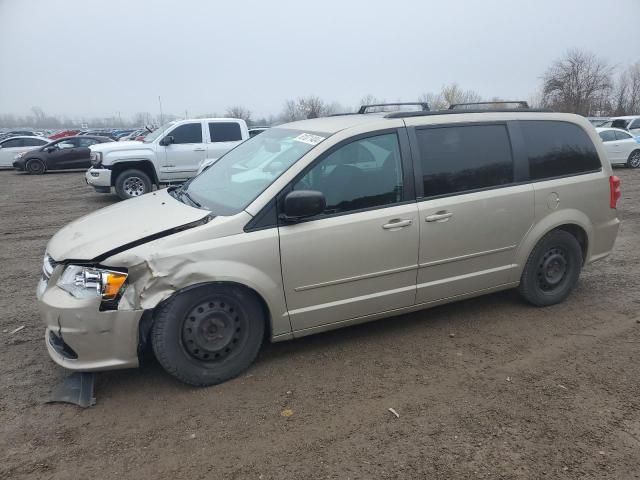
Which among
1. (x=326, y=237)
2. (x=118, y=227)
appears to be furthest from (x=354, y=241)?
(x=118, y=227)

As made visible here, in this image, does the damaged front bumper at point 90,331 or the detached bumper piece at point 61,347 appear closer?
the damaged front bumper at point 90,331

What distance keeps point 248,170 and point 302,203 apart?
0.91 m

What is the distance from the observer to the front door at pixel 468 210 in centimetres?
392

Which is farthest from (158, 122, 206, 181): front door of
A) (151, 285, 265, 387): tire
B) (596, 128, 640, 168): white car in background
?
(596, 128, 640, 168): white car in background

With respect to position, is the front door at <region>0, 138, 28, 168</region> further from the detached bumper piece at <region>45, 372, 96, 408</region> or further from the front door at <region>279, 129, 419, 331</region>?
the front door at <region>279, 129, 419, 331</region>

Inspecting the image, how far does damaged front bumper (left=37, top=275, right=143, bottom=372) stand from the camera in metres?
3.05

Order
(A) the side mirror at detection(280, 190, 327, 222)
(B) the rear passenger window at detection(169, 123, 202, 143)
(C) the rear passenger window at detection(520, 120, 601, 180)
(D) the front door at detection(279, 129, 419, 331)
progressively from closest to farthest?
(A) the side mirror at detection(280, 190, 327, 222), (D) the front door at detection(279, 129, 419, 331), (C) the rear passenger window at detection(520, 120, 601, 180), (B) the rear passenger window at detection(169, 123, 202, 143)

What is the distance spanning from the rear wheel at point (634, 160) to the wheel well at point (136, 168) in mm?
15965

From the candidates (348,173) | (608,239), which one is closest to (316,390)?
(348,173)

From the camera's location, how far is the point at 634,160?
1758 cm

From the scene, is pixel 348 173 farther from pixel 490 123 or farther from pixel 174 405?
pixel 174 405

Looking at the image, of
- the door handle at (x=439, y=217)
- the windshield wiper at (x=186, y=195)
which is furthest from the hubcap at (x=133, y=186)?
the door handle at (x=439, y=217)

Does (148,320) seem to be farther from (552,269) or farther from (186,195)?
(552,269)

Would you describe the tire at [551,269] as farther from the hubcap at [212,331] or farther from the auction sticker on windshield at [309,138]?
the hubcap at [212,331]
